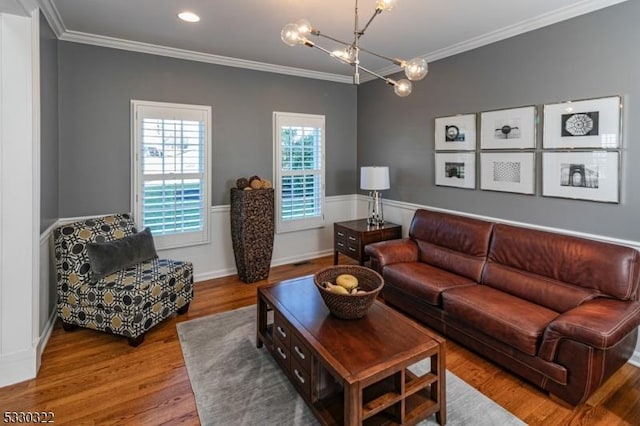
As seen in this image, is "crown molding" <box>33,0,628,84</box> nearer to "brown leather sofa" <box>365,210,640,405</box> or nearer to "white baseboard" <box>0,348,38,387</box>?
"brown leather sofa" <box>365,210,640,405</box>

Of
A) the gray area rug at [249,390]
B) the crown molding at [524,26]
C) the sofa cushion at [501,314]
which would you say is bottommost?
the gray area rug at [249,390]

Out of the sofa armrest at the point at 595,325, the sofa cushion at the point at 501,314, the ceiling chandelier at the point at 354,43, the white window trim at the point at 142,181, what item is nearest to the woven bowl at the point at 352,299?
the sofa cushion at the point at 501,314

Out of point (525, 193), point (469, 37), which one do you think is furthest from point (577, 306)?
point (469, 37)

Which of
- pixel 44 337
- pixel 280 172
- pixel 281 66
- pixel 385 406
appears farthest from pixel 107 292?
pixel 281 66

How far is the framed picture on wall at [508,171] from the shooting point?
10.3 ft

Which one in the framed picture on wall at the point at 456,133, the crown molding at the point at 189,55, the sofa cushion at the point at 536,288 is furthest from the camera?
the framed picture on wall at the point at 456,133

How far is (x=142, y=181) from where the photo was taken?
12.5 ft

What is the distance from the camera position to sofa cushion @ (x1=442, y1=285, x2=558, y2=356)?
2266 mm

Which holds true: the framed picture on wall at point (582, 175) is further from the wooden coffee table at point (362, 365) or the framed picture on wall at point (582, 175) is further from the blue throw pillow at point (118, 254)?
the blue throw pillow at point (118, 254)

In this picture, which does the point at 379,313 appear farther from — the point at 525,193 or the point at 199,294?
the point at 199,294

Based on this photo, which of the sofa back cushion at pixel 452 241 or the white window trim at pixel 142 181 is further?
the white window trim at pixel 142 181

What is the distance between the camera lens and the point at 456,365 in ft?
8.52

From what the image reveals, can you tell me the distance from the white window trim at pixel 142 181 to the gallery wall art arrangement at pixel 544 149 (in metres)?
2.70

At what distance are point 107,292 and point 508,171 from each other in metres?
3.66
